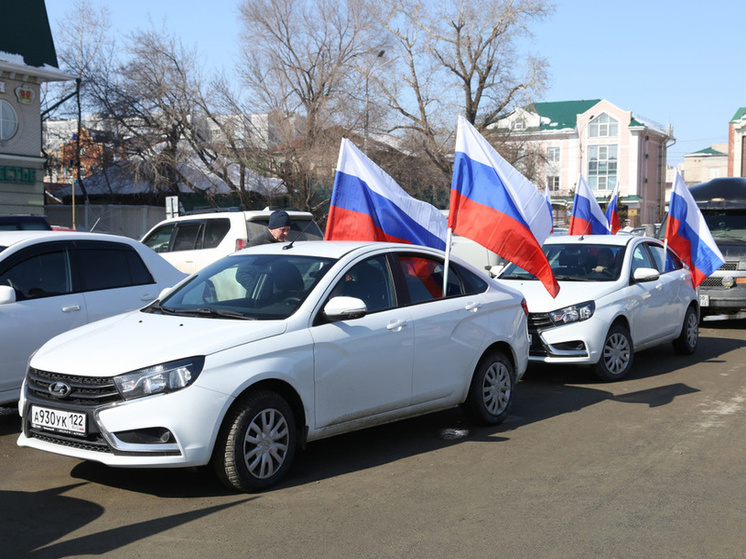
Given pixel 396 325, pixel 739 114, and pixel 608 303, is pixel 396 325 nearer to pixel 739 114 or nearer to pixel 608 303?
pixel 608 303

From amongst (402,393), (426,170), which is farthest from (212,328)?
(426,170)

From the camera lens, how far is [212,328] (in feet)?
18.7

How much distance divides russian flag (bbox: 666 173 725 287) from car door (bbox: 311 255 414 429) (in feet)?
23.4

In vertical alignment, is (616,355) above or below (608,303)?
below

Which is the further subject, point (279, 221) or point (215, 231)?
point (215, 231)

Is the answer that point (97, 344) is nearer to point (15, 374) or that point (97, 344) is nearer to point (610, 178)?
point (15, 374)

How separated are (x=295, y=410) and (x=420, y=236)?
141 inches

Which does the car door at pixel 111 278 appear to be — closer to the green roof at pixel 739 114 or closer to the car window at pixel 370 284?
the car window at pixel 370 284

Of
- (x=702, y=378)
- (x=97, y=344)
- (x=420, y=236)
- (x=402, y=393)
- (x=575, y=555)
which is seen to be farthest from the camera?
(x=702, y=378)

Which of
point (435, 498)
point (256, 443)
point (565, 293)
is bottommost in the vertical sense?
point (435, 498)

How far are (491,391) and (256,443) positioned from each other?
2672 millimetres

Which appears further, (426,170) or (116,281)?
(426,170)

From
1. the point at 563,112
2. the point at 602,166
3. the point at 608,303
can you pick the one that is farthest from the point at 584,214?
the point at 563,112

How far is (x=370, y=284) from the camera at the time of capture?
6629 millimetres
